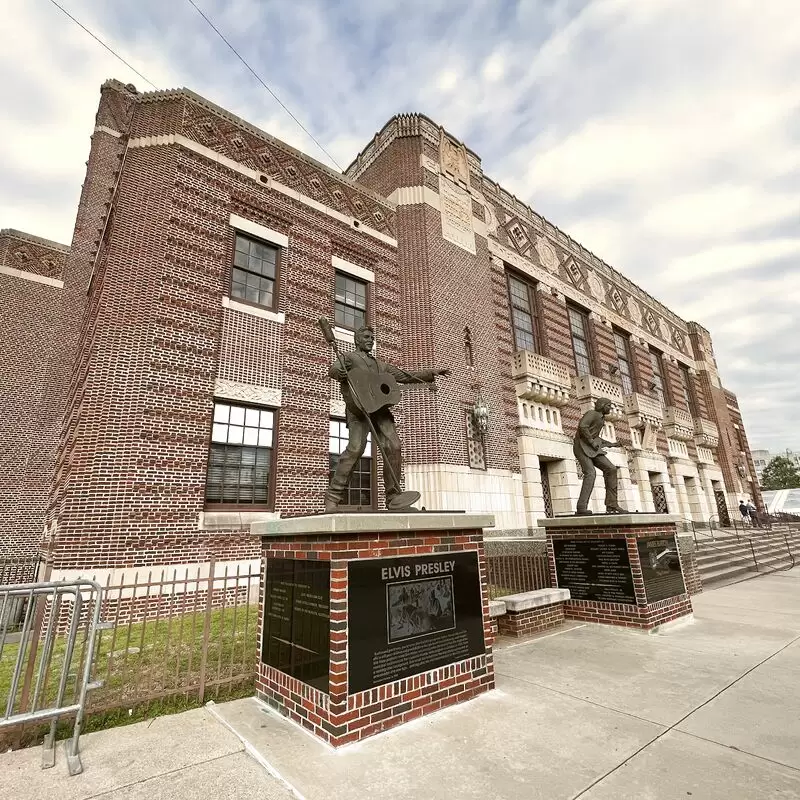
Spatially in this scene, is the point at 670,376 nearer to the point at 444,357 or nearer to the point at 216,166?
the point at 444,357

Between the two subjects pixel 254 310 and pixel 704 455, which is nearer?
pixel 254 310

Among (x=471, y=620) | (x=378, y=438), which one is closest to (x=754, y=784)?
(x=471, y=620)

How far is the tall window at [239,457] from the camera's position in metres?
9.50

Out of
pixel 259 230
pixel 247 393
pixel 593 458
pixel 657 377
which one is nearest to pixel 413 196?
pixel 259 230

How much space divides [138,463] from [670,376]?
27.7 m

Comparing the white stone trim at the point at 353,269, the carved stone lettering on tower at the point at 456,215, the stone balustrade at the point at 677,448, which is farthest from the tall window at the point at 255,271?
the stone balustrade at the point at 677,448

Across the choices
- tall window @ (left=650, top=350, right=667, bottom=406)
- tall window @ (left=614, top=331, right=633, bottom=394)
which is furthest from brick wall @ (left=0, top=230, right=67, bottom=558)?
tall window @ (left=650, top=350, right=667, bottom=406)

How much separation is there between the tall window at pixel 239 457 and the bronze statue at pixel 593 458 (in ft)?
22.3

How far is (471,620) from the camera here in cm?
478

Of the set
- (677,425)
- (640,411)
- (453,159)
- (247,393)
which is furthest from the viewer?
(677,425)

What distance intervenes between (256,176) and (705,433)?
2671cm

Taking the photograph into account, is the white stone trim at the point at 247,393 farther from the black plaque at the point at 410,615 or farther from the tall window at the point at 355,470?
the black plaque at the point at 410,615

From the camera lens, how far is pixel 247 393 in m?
10.2

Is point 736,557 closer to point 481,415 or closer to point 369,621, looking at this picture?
point 481,415
